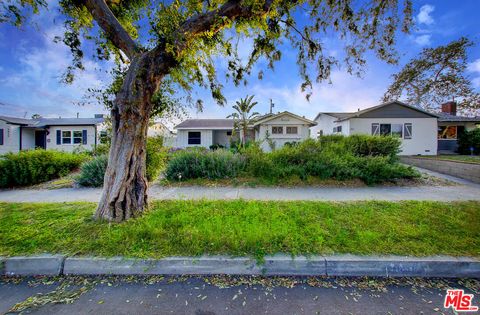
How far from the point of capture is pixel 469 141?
57.1 ft

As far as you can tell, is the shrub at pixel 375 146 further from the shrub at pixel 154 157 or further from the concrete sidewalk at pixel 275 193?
the shrub at pixel 154 157

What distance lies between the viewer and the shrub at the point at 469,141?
17.0m

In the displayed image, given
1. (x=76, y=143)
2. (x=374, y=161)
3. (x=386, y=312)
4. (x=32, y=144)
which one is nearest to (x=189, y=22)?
(x=386, y=312)

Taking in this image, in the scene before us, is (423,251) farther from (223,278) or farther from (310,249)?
(223,278)

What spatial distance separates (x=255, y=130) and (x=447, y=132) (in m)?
18.7

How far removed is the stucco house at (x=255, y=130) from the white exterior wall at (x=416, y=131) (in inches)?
211

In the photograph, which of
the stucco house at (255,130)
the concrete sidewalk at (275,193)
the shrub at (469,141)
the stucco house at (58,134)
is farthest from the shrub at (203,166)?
the shrub at (469,141)

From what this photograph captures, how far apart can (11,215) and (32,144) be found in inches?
1063

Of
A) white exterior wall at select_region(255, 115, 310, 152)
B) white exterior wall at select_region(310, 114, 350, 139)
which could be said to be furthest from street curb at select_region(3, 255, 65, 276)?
white exterior wall at select_region(255, 115, 310, 152)

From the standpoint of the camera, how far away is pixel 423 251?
2922mm

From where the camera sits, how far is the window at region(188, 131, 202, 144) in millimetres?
24672

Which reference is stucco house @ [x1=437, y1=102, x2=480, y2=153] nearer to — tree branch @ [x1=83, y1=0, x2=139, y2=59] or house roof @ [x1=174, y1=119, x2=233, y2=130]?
house roof @ [x1=174, y1=119, x2=233, y2=130]

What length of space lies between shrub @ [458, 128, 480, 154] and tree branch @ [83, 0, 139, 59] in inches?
988

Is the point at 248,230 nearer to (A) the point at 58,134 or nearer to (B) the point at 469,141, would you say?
(B) the point at 469,141
